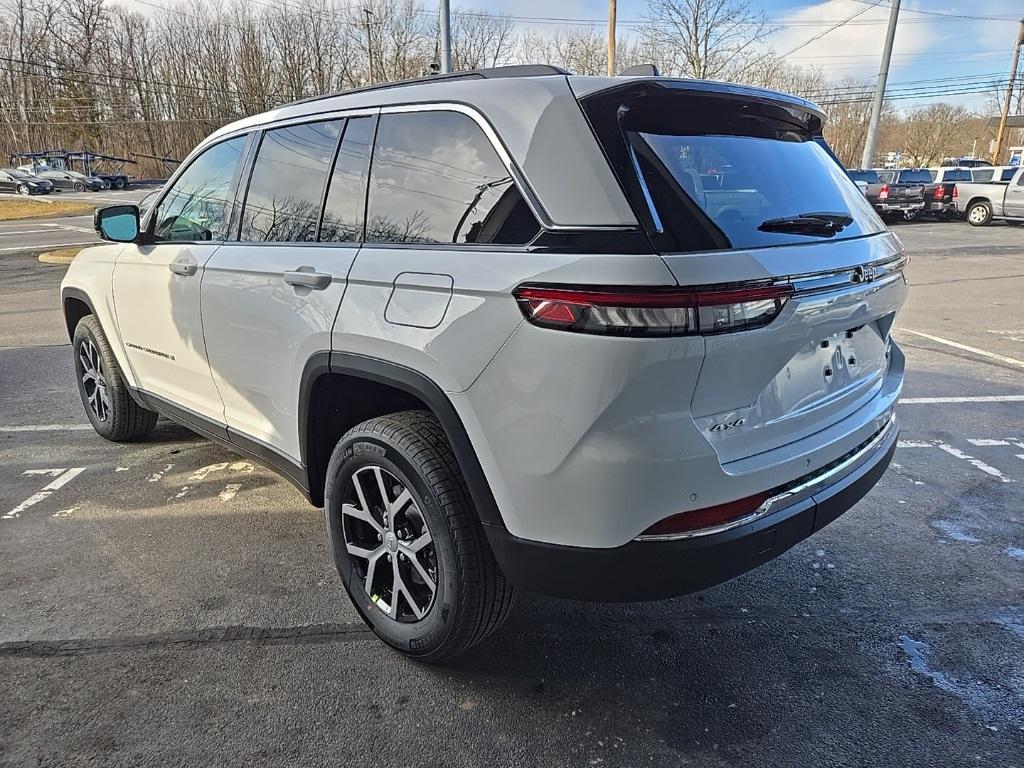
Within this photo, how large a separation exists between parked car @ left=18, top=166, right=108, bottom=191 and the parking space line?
156 ft

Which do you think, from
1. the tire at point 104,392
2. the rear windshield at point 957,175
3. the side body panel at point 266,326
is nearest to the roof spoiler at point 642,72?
the side body panel at point 266,326

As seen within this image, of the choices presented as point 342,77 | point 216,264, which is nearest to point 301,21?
point 342,77

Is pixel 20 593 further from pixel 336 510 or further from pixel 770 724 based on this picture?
pixel 770 724

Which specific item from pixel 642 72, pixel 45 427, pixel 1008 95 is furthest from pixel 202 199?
pixel 1008 95

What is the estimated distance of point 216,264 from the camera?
3221mm

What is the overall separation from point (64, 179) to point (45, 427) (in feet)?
155

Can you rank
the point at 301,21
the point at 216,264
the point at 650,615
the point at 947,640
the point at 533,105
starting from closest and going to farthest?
the point at 533,105, the point at 947,640, the point at 650,615, the point at 216,264, the point at 301,21

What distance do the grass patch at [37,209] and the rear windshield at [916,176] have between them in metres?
30.6

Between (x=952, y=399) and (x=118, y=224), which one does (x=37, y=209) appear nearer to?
(x=118, y=224)

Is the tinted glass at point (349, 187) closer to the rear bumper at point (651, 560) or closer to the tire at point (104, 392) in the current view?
the rear bumper at point (651, 560)

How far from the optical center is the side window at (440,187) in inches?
83.7

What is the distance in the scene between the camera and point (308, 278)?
2.65 m

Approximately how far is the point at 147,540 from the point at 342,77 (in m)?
54.0

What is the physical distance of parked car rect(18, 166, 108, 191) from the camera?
4350 centimetres
